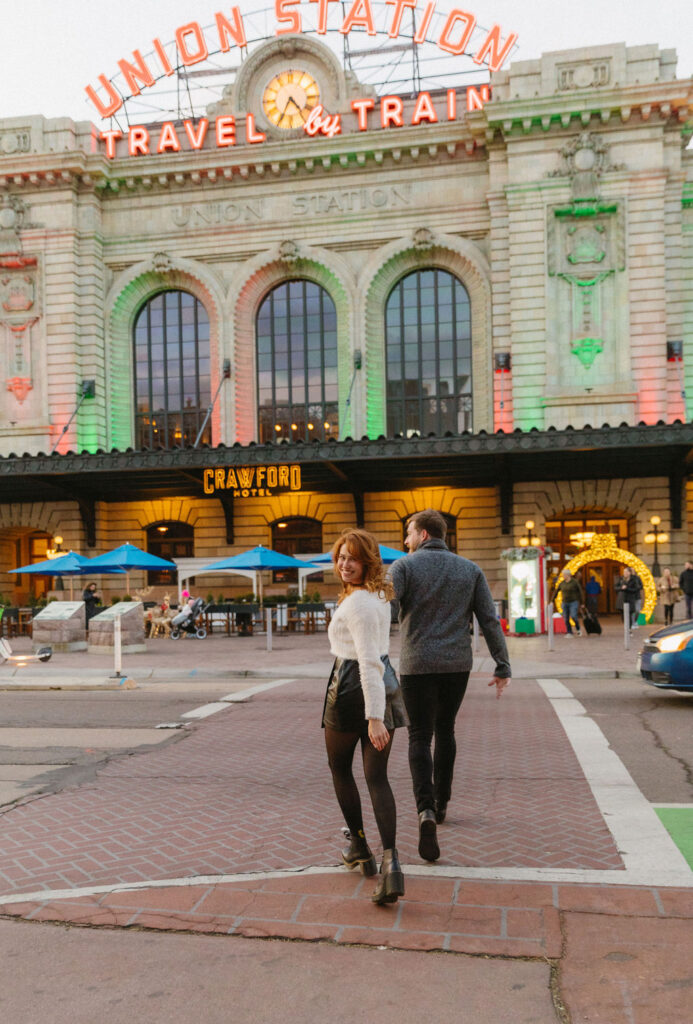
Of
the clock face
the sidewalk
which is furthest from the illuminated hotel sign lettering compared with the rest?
the clock face

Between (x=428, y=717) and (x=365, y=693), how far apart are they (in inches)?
45.6

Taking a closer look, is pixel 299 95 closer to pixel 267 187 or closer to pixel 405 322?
pixel 267 187

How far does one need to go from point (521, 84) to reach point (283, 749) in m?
28.3

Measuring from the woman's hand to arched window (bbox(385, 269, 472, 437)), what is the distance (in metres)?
28.8

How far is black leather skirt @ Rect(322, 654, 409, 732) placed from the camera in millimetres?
4434

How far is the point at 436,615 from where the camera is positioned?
5352mm

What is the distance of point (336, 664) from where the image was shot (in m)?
4.53

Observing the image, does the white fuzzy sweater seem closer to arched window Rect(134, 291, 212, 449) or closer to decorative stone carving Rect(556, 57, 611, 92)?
decorative stone carving Rect(556, 57, 611, 92)

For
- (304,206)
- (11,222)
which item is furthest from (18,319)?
(304,206)

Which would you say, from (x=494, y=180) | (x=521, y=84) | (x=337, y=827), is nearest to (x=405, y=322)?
(x=494, y=180)

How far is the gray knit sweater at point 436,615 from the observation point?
5301mm

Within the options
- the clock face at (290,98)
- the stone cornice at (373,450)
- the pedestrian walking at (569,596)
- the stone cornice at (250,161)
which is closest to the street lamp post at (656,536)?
the stone cornice at (373,450)

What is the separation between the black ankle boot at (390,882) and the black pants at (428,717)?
0.88m

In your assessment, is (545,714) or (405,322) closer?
(545,714)
